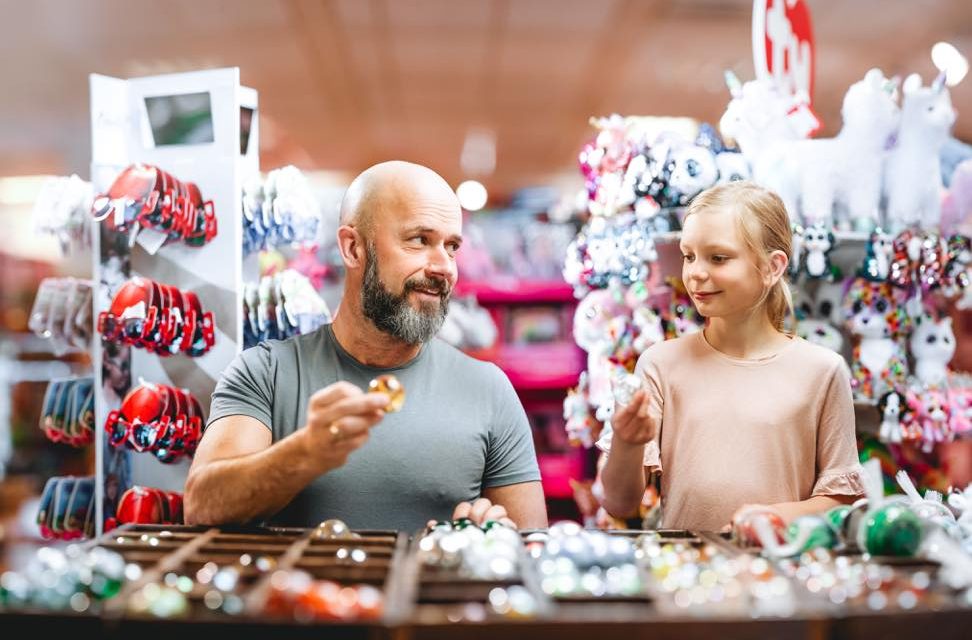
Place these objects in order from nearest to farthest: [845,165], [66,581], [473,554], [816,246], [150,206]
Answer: [66,581], [473,554], [150,206], [816,246], [845,165]

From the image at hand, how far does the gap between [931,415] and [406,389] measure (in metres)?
1.66

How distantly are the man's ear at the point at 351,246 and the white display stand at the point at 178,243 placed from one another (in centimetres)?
44

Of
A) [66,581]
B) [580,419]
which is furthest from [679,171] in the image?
[66,581]

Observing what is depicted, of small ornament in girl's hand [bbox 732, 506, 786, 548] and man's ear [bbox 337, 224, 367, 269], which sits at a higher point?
man's ear [bbox 337, 224, 367, 269]

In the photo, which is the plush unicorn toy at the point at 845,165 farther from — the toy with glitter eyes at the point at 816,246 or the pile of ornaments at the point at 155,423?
the pile of ornaments at the point at 155,423

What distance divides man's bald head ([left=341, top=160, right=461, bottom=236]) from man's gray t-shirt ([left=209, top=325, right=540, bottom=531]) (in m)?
0.29

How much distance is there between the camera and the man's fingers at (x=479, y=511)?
73.2 inches

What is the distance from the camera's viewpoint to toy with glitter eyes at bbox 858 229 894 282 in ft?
8.87

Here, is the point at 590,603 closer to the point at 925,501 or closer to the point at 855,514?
the point at 855,514

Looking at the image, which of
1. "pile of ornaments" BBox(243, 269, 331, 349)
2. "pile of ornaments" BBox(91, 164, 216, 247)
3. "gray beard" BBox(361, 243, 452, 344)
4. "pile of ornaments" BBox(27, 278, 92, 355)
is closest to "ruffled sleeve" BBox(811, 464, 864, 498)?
"gray beard" BBox(361, 243, 452, 344)

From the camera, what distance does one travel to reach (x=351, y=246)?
7.28ft

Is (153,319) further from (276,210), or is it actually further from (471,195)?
(471,195)

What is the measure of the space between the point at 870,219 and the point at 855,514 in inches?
63.1

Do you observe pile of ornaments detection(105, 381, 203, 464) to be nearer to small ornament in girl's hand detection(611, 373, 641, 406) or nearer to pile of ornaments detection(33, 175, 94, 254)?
pile of ornaments detection(33, 175, 94, 254)
